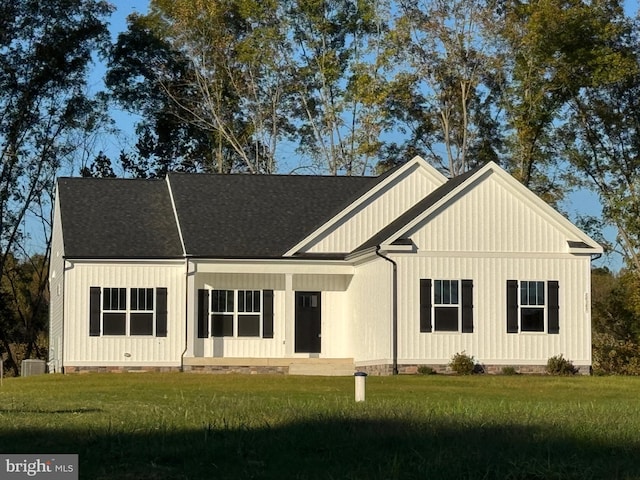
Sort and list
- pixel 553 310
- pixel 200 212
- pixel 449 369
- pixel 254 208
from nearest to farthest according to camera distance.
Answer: pixel 449 369 < pixel 553 310 < pixel 200 212 < pixel 254 208

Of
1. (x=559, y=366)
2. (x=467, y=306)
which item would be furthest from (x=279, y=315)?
(x=559, y=366)

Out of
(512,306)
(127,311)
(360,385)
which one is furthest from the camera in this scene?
(127,311)

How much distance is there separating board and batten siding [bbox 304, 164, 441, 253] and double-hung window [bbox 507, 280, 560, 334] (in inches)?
187

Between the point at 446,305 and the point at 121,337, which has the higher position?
the point at 446,305

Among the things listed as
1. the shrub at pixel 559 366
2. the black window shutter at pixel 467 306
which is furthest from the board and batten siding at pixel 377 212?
the shrub at pixel 559 366

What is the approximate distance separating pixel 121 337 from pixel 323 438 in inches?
953

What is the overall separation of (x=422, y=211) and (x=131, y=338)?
9.17m

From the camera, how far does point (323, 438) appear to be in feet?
45.9

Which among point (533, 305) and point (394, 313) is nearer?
point (394, 313)

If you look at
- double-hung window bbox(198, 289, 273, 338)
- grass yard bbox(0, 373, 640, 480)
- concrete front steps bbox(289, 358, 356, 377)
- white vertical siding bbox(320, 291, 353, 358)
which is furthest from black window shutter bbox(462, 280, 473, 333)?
grass yard bbox(0, 373, 640, 480)

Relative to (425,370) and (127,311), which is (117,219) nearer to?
(127,311)

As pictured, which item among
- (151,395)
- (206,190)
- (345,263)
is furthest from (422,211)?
(151,395)

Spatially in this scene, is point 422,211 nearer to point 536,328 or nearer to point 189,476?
point 536,328

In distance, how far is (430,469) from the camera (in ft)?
39.7
